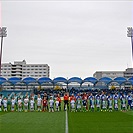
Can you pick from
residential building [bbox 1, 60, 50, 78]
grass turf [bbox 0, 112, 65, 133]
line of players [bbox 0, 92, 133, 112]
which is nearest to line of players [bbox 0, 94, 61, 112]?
line of players [bbox 0, 92, 133, 112]

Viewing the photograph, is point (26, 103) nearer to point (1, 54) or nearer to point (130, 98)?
point (130, 98)

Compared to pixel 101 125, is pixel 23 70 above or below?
above

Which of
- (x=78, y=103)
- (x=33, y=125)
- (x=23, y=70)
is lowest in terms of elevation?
(x=33, y=125)

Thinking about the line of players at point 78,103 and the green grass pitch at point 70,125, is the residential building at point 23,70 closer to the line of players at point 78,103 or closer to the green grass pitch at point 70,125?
the line of players at point 78,103

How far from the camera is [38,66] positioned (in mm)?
154250

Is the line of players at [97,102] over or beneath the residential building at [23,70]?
beneath

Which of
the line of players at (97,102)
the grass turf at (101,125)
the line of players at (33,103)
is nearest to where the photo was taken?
the grass turf at (101,125)

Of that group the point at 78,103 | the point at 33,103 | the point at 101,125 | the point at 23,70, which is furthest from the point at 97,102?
the point at 23,70

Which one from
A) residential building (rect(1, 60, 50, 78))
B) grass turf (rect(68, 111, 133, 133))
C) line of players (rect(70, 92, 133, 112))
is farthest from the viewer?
residential building (rect(1, 60, 50, 78))

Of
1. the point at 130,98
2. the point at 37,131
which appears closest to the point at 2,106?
the point at 130,98

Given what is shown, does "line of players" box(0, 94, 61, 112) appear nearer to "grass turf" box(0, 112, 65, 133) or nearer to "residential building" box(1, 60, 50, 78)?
"grass turf" box(0, 112, 65, 133)

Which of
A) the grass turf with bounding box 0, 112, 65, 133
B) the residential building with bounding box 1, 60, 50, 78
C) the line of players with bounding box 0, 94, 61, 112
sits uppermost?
the residential building with bounding box 1, 60, 50, 78

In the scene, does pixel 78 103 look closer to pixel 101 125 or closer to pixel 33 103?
pixel 33 103

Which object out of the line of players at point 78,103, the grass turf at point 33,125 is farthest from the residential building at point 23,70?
the grass turf at point 33,125
